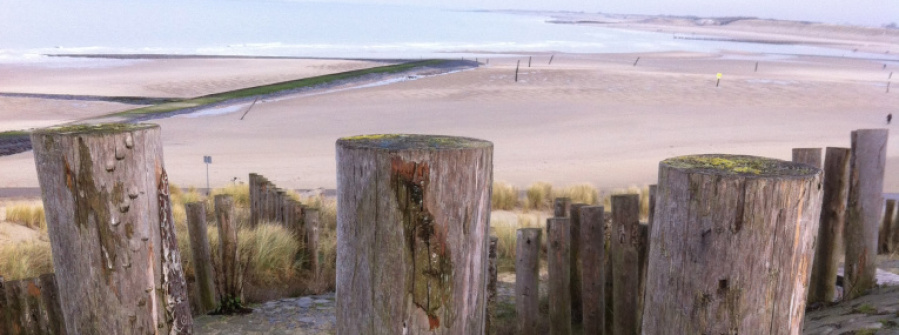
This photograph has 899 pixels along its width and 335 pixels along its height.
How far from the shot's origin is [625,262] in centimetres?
396

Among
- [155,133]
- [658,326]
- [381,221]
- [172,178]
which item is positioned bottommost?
[172,178]

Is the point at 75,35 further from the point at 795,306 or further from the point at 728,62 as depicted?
the point at 795,306

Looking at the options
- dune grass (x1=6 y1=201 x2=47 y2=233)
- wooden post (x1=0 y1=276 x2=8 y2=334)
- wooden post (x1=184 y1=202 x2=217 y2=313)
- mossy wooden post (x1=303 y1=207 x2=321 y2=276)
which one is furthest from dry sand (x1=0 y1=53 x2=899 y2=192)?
wooden post (x1=0 y1=276 x2=8 y2=334)

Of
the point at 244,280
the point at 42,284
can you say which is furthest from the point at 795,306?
the point at 244,280

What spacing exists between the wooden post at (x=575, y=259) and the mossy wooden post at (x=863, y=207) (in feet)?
5.08

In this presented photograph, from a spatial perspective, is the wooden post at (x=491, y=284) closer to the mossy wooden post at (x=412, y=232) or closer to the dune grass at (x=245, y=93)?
the mossy wooden post at (x=412, y=232)

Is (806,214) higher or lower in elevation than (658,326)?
higher

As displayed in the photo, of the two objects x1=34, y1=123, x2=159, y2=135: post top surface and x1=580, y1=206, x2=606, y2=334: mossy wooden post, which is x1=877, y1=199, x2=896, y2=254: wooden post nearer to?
x1=580, y1=206, x2=606, y2=334: mossy wooden post

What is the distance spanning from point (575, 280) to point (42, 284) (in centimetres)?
287

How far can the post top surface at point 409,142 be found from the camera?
7.06 feet

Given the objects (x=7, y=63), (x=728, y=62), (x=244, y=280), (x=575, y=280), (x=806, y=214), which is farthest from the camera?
(x=728, y=62)

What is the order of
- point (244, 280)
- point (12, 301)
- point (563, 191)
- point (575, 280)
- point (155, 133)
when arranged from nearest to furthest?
point (155, 133)
point (12, 301)
point (575, 280)
point (244, 280)
point (563, 191)

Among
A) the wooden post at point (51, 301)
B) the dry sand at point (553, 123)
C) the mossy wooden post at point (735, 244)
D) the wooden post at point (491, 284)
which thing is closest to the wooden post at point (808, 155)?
the wooden post at point (491, 284)

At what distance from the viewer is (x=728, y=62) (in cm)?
3944
